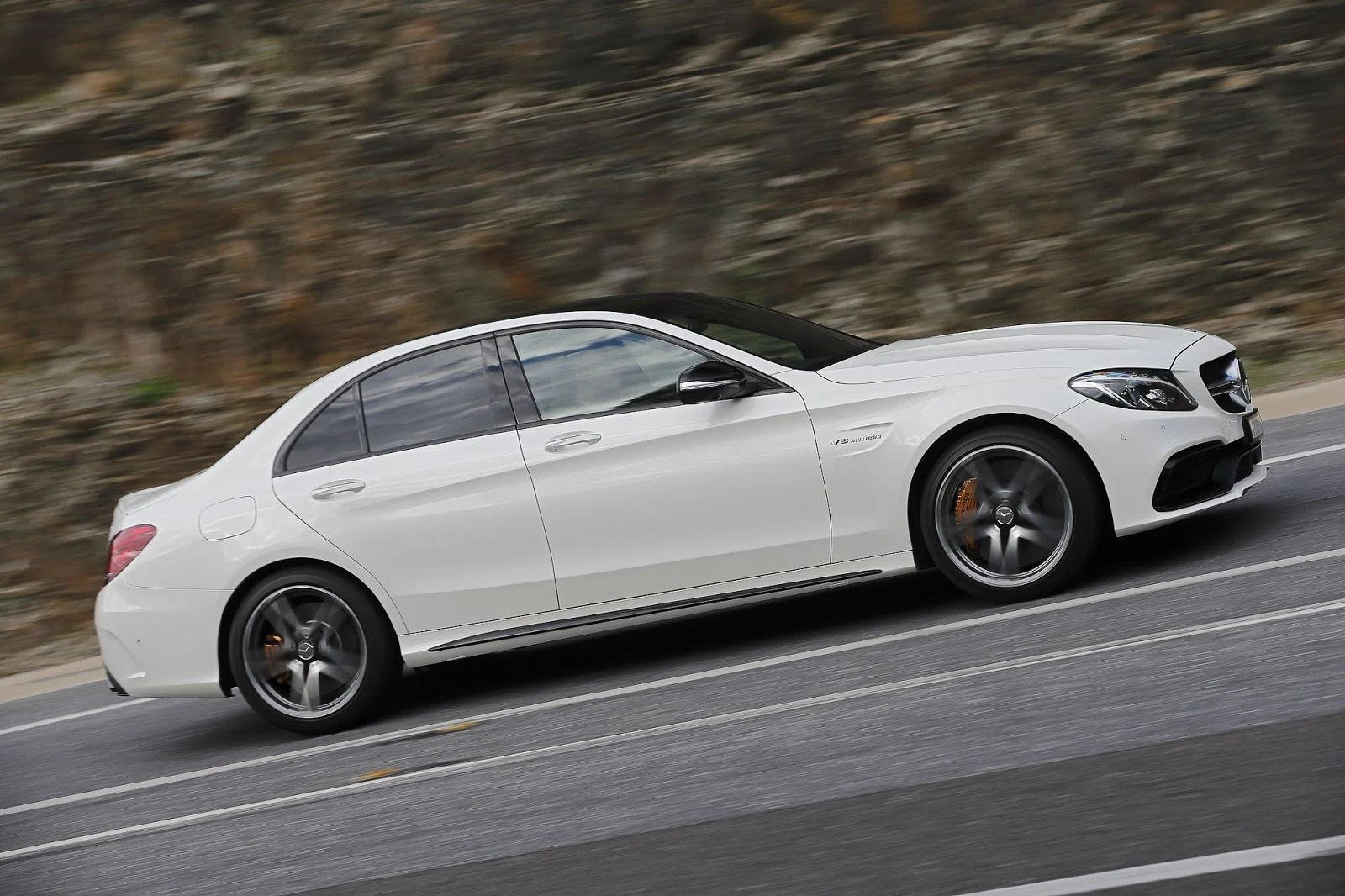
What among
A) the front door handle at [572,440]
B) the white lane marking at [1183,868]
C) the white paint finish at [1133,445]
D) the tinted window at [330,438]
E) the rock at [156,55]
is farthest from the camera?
the rock at [156,55]

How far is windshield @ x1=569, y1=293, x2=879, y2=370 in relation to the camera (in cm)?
660

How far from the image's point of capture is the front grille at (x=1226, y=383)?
20.4ft

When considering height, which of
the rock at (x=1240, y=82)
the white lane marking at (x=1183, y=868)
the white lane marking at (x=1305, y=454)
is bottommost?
the white lane marking at (x=1183, y=868)

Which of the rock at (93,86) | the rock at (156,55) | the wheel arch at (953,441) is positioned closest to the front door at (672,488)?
the wheel arch at (953,441)

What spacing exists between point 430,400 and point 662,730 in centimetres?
200

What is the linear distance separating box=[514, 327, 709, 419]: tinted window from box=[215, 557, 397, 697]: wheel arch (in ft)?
3.76

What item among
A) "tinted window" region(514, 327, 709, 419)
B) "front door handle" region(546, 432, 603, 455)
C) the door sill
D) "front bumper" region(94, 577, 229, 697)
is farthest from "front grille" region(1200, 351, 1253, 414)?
"front bumper" region(94, 577, 229, 697)

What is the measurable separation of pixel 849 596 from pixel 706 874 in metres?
3.21

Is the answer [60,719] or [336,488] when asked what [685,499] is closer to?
[336,488]

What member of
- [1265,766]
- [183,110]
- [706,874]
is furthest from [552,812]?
[183,110]

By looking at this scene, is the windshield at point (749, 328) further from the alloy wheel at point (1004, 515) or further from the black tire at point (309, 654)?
the black tire at point (309, 654)

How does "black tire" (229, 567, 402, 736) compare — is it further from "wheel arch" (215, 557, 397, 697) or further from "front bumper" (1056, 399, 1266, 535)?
"front bumper" (1056, 399, 1266, 535)

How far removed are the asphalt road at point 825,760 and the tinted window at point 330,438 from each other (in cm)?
127

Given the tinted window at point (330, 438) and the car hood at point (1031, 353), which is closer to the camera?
the car hood at point (1031, 353)
